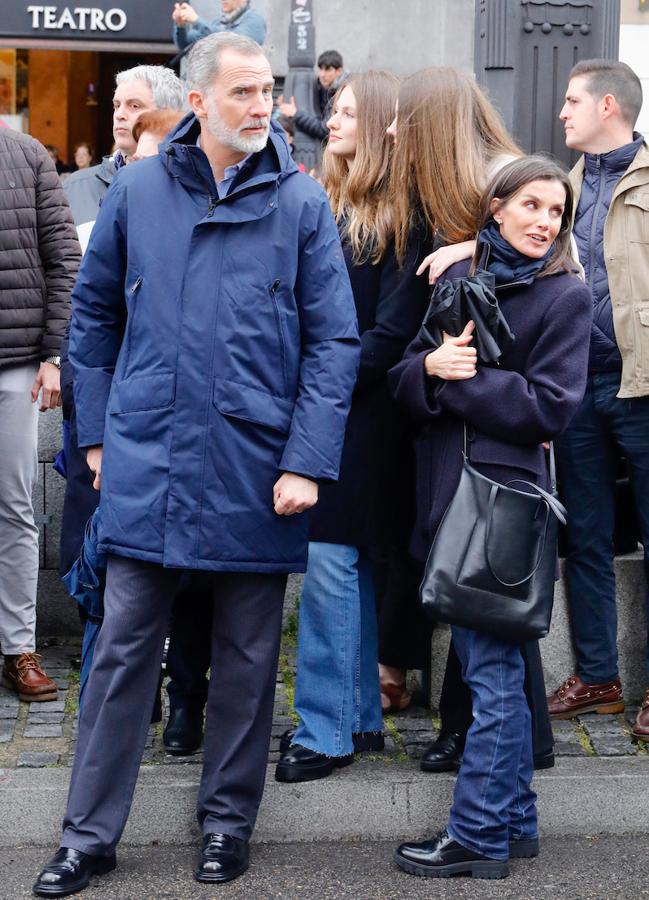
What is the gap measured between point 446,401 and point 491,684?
2.60 feet

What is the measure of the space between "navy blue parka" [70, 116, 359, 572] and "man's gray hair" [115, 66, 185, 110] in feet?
3.81

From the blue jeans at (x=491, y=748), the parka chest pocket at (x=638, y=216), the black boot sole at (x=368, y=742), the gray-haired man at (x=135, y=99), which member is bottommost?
the black boot sole at (x=368, y=742)

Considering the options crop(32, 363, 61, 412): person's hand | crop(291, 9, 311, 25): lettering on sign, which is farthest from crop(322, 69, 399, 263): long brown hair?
crop(291, 9, 311, 25): lettering on sign

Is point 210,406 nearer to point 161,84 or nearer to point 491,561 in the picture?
point 491,561

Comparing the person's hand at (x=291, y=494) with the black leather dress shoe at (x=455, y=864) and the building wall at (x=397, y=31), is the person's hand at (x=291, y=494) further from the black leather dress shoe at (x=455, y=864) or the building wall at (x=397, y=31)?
the building wall at (x=397, y=31)

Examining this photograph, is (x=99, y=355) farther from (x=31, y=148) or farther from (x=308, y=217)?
(x=31, y=148)

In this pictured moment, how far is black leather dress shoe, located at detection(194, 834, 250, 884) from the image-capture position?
4.02 m

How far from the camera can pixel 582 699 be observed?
5109 millimetres

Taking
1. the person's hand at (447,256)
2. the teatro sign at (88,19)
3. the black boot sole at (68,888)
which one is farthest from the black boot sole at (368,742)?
the teatro sign at (88,19)

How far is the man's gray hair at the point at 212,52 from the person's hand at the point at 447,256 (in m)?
0.78

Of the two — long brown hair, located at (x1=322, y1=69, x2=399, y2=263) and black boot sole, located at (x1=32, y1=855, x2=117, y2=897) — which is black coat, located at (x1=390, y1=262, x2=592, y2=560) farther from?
black boot sole, located at (x1=32, y1=855, x2=117, y2=897)

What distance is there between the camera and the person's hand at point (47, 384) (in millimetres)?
5379

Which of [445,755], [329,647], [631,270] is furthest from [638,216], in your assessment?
[445,755]

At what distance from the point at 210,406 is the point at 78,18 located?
12.1 m
